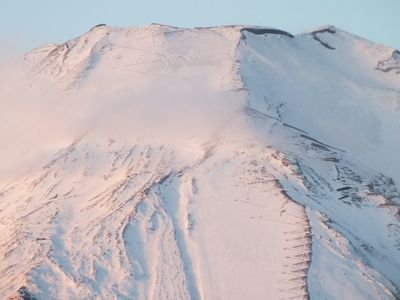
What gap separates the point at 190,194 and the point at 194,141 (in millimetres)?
8008

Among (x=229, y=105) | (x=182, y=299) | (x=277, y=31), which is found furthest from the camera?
(x=277, y=31)

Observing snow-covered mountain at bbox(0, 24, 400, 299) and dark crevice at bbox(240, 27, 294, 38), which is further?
dark crevice at bbox(240, 27, 294, 38)

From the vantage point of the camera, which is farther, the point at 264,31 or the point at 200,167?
the point at 264,31

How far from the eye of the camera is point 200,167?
51.6 m

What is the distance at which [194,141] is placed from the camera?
55781mm

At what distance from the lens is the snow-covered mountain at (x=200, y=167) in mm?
41438


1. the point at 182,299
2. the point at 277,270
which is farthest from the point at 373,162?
the point at 182,299

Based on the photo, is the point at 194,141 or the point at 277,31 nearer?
the point at 194,141

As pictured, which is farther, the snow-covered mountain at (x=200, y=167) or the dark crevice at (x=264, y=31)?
the dark crevice at (x=264, y=31)

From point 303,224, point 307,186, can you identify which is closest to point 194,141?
point 307,186

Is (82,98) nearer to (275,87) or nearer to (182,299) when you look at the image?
(275,87)

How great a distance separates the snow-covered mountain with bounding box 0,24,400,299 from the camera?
1631 inches

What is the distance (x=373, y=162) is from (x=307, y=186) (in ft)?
35.5

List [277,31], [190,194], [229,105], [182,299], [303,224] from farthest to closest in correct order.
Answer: [277,31] < [229,105] < [190,194] < [303,224] < [182,299]
